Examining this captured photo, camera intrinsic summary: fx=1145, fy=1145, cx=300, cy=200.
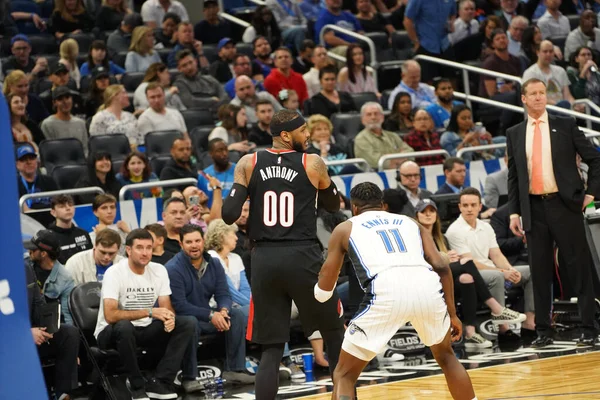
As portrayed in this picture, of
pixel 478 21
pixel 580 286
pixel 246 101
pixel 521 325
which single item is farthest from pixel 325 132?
pixel 478 21

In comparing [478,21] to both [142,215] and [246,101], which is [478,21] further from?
[142,215]

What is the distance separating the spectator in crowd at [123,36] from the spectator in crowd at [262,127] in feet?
10.5

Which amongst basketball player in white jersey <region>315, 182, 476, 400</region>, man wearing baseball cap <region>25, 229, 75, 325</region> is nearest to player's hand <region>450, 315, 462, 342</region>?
basketball player in white jersey <region>315, 182, 476, 400</region>

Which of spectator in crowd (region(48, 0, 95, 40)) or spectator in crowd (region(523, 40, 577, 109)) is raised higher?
spectator in crowd (region(48, 0, 95, 40))

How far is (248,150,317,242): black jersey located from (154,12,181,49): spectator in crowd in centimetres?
917

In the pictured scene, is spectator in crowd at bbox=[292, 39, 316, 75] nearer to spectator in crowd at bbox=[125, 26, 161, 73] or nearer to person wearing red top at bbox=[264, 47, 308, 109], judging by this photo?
person wearing red top at bbox=[264, 47, 308, 109]

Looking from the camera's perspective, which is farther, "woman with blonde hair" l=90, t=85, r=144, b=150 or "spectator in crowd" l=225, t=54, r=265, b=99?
"spectator in crowd" l=225, t=54, r=265, b=99

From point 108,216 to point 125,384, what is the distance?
187cm

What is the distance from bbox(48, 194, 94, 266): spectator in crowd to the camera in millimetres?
9961

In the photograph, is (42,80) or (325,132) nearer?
(325,132)

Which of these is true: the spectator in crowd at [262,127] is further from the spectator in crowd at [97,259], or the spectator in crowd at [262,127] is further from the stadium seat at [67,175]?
the spectator in crowd at [97,259]

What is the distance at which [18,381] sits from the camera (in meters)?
3.66

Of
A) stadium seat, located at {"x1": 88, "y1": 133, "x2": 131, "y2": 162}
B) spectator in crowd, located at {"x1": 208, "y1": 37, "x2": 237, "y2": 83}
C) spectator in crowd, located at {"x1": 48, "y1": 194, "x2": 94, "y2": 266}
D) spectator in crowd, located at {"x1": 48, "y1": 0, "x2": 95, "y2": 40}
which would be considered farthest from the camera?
→ spectator in crowd, located at {"x1": 48, "y1": 0, "x2": 95, "y2": 40}

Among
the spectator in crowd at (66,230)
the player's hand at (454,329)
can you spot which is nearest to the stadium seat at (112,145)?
the spectator in crowd at (66,230)
